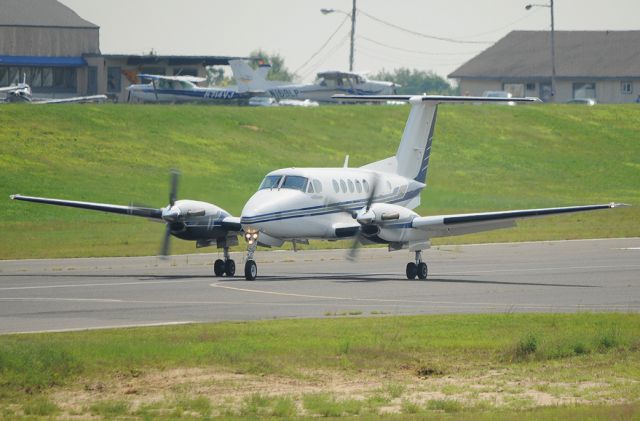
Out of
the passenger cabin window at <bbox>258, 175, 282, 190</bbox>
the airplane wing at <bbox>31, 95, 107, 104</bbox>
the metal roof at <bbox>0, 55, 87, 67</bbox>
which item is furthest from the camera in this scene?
the metal roof at <bbox>0, 55, 87, 67</bbox>

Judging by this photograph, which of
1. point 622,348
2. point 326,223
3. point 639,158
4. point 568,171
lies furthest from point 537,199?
point 622,348

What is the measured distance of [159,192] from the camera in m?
62.7

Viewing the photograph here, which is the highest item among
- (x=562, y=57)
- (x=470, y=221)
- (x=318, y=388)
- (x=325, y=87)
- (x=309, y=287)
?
(x=562, y=57)

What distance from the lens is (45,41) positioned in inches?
3824

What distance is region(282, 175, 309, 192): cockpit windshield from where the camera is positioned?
3456 cm

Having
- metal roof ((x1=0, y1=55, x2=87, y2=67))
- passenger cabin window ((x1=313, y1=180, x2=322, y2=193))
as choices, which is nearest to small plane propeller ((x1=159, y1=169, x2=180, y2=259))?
passenger cabin window ((x1=313, y1=180, x2=322, y2=193))

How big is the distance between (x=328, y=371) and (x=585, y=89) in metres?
101

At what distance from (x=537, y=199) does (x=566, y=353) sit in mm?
49366

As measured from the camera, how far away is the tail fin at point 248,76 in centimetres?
8738

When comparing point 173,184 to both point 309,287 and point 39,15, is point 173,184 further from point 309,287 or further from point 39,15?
point 39,15

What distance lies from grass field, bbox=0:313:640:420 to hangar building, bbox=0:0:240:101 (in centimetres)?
7311

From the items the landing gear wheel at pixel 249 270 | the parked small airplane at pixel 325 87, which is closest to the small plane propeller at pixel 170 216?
the landing gear wheel at pixel 249 270

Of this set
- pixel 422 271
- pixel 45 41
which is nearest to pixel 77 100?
pixel 45 41

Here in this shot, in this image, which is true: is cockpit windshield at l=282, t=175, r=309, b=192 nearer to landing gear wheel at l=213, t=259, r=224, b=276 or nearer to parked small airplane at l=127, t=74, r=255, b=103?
landing gear wheel at l=213, t=259, r=224, b=276
